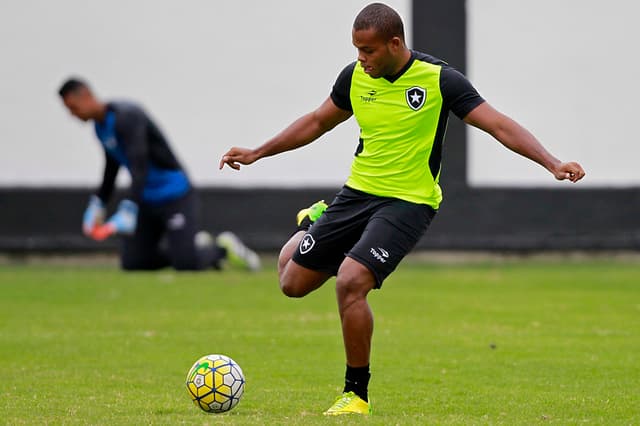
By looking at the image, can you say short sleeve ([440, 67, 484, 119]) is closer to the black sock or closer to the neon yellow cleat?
the neon yellow cleat

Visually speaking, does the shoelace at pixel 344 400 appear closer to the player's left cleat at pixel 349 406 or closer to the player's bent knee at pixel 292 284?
the player's left cleat at pixel 349 406

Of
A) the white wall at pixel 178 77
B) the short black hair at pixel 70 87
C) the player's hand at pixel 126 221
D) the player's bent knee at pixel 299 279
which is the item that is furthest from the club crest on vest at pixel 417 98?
the white wall at pixel 178 77

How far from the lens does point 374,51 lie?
7.09 metres

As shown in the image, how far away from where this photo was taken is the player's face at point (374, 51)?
7.04 metres

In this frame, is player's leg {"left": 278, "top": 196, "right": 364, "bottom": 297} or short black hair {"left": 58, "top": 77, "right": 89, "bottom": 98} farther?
short black hair {"left": 58, "top": 77, "right": 89, "bottom": 98}

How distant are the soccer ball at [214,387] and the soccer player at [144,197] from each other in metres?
8.18

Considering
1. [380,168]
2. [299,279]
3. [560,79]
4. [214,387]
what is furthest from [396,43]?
[560,79]

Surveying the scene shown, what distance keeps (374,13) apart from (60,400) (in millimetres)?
2840

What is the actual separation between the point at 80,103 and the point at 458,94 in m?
7.97

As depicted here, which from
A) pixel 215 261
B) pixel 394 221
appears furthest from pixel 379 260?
pixel 215 261

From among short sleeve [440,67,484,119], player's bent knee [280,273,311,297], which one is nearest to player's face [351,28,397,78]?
short sleeve [440,67,484,119]

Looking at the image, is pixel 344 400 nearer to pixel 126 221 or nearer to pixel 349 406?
pixel 349 406

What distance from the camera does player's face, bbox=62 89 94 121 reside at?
1436 centimetres

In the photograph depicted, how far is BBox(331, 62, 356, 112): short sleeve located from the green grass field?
176cm
